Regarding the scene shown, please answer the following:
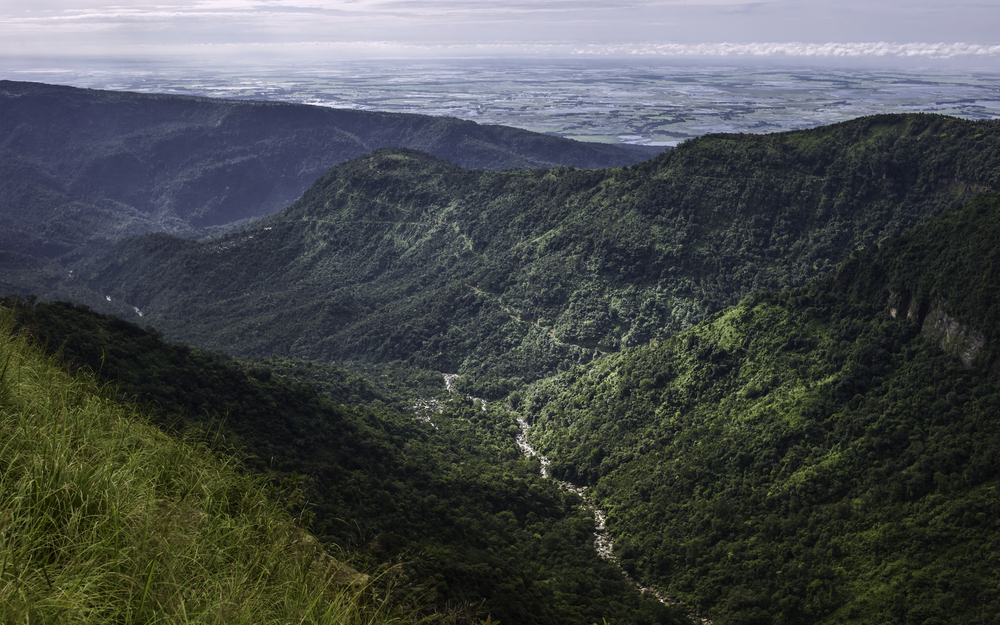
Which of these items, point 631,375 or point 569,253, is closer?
point 631,375

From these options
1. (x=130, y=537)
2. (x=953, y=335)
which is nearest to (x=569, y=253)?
(x=953, y=335)

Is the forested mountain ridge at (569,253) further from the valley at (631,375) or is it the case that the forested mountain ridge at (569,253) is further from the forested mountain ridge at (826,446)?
the forested mountain ridge at (826,446)

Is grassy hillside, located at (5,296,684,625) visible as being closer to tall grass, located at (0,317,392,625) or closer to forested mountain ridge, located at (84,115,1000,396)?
tall grass, located at (0,317,392,625)

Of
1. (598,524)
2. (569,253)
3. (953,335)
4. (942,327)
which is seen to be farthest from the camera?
(569,253)

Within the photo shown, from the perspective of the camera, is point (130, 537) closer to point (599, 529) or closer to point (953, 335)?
point (599, 529)

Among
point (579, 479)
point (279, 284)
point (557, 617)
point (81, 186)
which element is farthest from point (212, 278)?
point (81, 186)

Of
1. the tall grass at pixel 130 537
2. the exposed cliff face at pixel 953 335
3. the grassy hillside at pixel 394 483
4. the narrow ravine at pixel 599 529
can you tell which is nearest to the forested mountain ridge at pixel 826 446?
the exposed cliff face at pixel 953 335

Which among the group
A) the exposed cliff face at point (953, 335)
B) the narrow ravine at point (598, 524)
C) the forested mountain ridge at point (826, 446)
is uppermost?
the exposed cliff face at point (953, 335)
